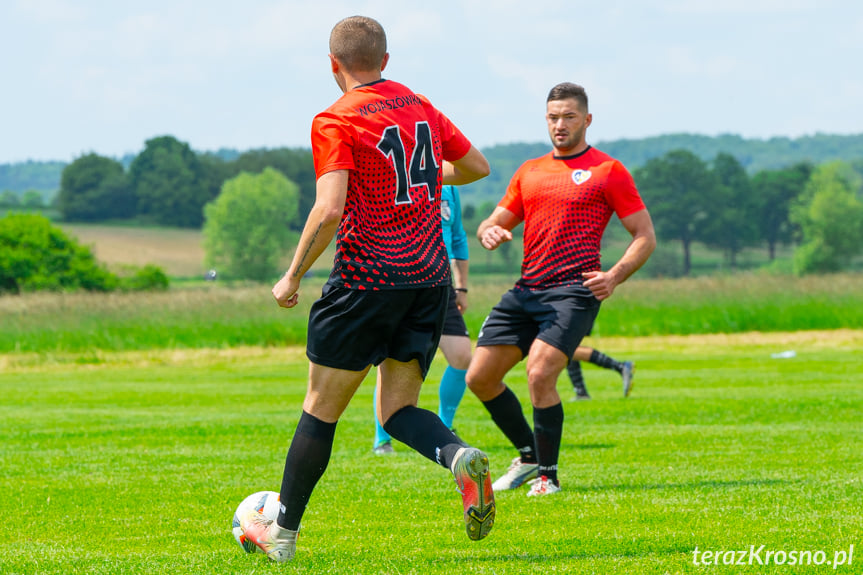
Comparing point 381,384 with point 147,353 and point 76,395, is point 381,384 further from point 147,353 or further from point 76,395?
point 147,353

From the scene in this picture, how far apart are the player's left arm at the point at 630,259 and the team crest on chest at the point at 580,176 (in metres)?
0.34

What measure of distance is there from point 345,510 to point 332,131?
2508 mm

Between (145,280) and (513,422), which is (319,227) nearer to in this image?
(513,422)

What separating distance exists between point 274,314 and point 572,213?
71.0ft

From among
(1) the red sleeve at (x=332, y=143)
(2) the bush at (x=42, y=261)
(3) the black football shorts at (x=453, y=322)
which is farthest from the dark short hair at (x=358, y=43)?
(2) the bush at (x=42, y=261)

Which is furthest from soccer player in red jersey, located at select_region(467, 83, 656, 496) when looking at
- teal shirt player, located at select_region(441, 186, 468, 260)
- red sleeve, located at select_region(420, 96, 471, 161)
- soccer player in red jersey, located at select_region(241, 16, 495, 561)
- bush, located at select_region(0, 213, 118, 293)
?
Result: bush, located at select_region(0, 213, 118, 293)

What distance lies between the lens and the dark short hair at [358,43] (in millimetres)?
4625

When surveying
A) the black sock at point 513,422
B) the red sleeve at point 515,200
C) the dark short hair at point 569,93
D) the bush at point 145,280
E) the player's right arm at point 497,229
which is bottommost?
the bush at point 145,280

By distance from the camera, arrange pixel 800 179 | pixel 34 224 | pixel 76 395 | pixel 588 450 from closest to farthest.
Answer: pixel 588 450
pixel 76 395
pixel 34 224
pixel 800 179

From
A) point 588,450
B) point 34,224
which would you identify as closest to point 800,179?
point 34,224

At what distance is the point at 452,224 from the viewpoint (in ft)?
28.7

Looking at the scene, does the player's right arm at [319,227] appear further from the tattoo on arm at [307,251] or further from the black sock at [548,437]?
→ the black sock at [548,437]

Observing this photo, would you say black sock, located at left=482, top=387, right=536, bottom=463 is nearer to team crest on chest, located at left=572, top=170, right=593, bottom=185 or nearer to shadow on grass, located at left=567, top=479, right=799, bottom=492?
shadow on grass, located at left=567, top=479, right=799, bottom=492

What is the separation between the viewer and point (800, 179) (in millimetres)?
137125
